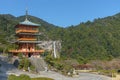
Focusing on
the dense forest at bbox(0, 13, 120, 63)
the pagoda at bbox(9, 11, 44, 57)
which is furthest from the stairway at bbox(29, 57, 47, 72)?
the dense forest at bbox(0, 13, 120, 63)

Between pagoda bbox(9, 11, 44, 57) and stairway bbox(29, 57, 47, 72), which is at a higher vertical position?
pagoda bbox(9, 11, 44, 57)

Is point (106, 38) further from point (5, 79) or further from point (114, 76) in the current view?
point (5, 79)

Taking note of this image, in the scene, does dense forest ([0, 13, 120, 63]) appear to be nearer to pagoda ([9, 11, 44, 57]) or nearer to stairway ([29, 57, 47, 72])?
pagoda ([9, 11, 44, 57])

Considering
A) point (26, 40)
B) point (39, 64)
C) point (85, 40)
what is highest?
point (85, 40)

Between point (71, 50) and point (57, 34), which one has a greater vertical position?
point (57, 34)

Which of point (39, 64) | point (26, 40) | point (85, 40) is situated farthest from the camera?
point (85, 40)

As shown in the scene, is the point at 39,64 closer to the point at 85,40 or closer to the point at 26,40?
the point at 26,40

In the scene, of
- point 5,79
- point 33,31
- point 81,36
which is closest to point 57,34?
point 81,36

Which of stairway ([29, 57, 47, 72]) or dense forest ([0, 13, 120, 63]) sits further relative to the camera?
dense forest ([0, 13, 120, 63])

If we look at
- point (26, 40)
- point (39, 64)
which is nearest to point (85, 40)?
point (26, 40)

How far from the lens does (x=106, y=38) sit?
108812 mm

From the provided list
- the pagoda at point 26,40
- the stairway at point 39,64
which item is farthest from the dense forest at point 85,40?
the stairway at point 39,64

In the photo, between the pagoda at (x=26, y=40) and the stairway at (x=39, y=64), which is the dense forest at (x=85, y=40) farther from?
the stairway at (x=39, y=64)

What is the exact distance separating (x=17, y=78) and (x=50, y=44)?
2316 inches
